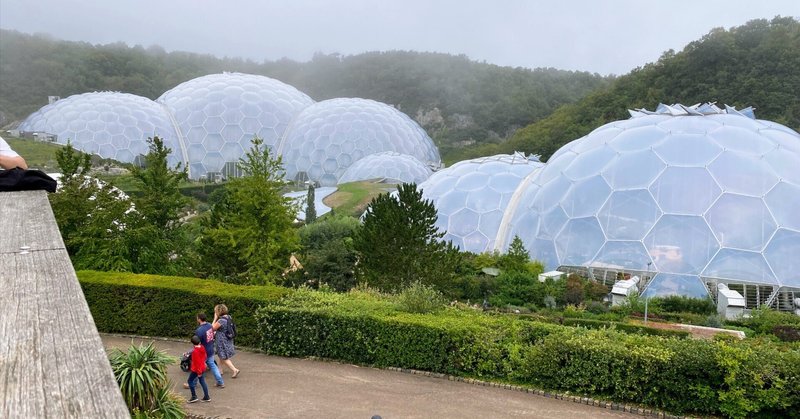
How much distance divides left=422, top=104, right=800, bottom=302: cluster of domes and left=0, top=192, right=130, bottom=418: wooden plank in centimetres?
2300

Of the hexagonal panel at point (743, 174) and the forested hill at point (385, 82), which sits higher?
the forested hill at point (385, 82)

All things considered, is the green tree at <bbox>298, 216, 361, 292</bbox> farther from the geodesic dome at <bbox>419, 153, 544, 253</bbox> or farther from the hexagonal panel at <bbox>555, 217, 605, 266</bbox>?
the geodesic dome at <bbox>419, 153, 544, 253</bbox>

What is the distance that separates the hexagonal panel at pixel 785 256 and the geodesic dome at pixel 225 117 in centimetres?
4251

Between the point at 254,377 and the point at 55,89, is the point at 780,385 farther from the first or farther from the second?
the point at 55,89

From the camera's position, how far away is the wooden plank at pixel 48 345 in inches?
42.2

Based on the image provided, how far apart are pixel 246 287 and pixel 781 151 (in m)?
21.4

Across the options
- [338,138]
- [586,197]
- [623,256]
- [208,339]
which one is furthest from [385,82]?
[208,339]

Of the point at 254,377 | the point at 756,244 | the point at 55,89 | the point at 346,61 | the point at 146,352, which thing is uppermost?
the point at 346,61

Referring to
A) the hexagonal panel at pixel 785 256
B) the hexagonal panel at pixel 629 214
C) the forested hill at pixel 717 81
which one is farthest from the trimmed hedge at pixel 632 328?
the forested hill at pixel 717 81

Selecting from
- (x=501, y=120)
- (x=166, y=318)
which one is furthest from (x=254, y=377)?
(x=501, y=120)

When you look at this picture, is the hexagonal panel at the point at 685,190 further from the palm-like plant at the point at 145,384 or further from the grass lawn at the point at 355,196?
the palm-like plant at the point at 145,384

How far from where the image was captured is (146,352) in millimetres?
9648

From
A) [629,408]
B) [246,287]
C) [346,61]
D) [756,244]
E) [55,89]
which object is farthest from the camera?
[346,61]

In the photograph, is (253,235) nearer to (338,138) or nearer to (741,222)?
(741,222)
